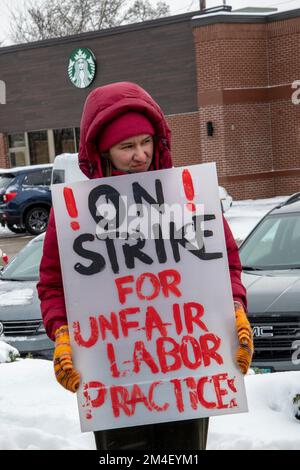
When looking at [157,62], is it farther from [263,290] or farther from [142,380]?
[142,380]

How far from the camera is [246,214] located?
19.7 meters

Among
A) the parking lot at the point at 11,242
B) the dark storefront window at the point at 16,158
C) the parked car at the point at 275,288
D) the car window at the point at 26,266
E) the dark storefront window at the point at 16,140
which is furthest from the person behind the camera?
the dark storefront window at the point at 16,158

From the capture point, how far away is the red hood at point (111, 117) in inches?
94.8

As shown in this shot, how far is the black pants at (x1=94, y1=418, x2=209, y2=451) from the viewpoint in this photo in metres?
2.41

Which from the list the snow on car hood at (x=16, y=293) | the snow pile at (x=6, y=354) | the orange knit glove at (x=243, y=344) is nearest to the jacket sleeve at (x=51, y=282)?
the orange knit glove at (x=243, y=344)

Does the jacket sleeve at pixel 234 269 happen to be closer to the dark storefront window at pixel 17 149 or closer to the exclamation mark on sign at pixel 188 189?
the exclamation mark on sign at pixel 188 189

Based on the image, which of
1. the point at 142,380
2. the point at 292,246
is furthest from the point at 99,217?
the point at 292,246

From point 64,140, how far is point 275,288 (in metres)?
22.2

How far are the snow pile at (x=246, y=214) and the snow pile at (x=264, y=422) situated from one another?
10477mm

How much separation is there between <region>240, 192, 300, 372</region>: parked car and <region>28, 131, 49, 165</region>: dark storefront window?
2141 centimetres

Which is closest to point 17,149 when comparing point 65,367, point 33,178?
point 33,178

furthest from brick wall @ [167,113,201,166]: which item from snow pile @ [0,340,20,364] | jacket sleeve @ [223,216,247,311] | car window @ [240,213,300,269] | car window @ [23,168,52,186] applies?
jacket sleeve @ [223,216,247,311]

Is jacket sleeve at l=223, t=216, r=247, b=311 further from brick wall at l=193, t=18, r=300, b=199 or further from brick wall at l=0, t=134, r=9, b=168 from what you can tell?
brick wall at l=0, t=134, r=9, b=168

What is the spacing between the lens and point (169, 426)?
2420 millimetres
